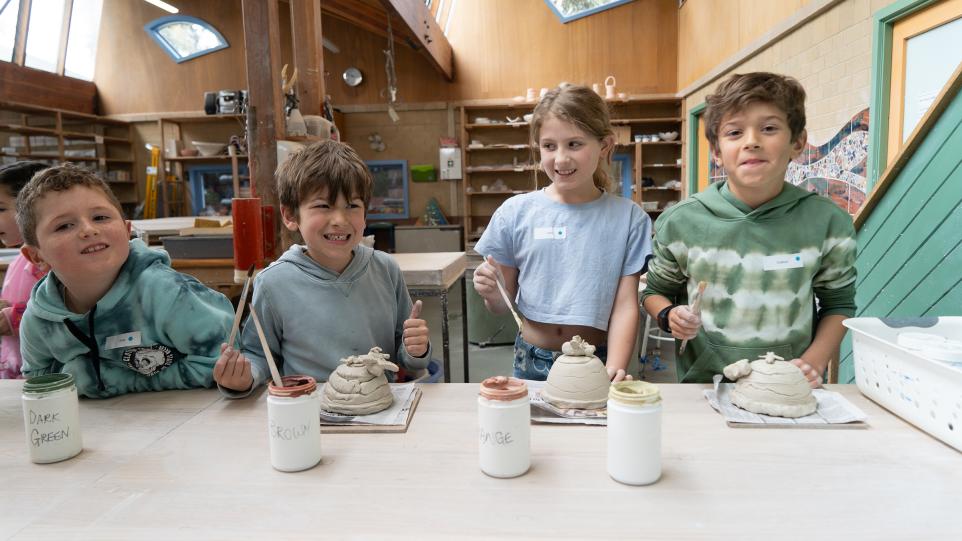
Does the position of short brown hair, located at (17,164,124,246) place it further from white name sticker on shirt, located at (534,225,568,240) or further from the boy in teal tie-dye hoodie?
white name sticker on shirt, located at (534,225,568,240)

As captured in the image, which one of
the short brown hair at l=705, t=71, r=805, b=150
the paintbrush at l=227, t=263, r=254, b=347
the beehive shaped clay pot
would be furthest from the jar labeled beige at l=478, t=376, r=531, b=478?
the short brown hair at l=705, t=71, r=805, b=150

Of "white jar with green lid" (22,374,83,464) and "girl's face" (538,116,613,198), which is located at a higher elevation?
"girl's face" (538,116,613,198)

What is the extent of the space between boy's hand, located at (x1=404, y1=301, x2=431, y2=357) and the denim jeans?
1.21 feet

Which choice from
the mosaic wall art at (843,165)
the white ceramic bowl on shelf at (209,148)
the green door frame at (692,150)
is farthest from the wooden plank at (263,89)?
the white ceramic bowl on shelf at (209,148)

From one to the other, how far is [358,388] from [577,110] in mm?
844

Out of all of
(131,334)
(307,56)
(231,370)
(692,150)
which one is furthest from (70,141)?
(231,370)

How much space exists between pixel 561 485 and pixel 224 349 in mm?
703

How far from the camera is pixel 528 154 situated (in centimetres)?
824

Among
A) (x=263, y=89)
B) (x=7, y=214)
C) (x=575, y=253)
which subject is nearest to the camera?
(x=575, y=253)

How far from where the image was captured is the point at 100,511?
2.50 feet

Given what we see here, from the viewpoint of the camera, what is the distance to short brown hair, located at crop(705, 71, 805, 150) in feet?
4.11

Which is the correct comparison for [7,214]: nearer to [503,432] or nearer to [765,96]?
[503,432]

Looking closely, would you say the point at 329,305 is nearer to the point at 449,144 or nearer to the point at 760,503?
Answer: the point at 760,503

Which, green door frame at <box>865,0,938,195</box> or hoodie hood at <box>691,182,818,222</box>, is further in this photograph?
green door frame at <box>865,0,938,195</box>
